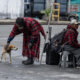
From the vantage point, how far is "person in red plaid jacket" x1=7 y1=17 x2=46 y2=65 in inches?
373

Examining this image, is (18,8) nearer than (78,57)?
No

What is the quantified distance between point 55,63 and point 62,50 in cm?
81

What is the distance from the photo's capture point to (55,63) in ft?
32.6

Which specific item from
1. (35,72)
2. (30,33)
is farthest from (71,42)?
(30,33)

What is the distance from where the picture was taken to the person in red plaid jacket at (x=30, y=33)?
31.1ft

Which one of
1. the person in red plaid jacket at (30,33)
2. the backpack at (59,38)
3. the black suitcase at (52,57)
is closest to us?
the backpack at (59,38)

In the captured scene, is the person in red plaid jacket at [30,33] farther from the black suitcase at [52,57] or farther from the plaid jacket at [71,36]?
the plaid jacket at [71,36]

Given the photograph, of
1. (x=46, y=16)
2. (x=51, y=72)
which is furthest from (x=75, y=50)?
(x=46, y=16)

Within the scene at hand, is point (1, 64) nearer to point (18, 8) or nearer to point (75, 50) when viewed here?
point (75, 50)

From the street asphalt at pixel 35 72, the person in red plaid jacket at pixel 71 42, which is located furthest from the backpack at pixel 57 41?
the street asphalt at pixel 35 72

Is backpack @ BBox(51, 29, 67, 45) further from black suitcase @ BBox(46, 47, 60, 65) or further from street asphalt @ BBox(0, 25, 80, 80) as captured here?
street asphalt @ BBox(0, 25, 80, 80)

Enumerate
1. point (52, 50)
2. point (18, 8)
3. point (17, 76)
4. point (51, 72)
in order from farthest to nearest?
1. point (18, 8)
2. point (52, 50)
3. point (51, 72)
4. point (17, 76)

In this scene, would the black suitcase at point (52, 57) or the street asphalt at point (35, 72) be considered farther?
the black suitcase at point (52, 57)

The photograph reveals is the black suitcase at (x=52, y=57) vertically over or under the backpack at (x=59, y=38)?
under
